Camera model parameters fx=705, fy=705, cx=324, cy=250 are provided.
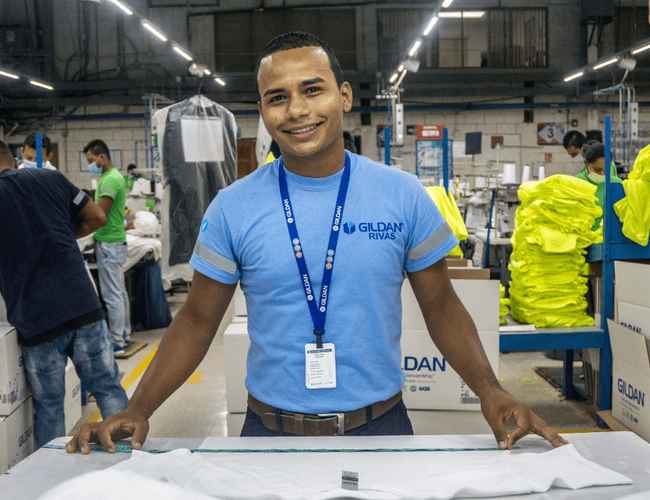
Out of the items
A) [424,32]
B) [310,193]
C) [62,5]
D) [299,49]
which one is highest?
[62,5]

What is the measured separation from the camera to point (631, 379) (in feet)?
9.64

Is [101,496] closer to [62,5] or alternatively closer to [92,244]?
[92,244]

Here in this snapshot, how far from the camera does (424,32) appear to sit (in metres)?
11.0

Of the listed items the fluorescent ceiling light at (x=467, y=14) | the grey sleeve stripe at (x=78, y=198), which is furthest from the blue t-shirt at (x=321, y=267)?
the fluorescent ceiling light at (x=467, y=14)

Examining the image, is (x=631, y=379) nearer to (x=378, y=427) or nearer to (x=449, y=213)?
(x=449, y=213)

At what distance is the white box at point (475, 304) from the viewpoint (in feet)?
10.4

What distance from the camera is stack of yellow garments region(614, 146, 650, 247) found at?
334cm

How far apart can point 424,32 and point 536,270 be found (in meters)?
8.01

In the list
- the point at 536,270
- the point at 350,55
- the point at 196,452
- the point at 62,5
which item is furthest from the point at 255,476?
the point at 62,5

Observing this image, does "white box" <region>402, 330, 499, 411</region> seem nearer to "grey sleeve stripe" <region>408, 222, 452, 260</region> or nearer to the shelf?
the shelf

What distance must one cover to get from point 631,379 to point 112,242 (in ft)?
13.4

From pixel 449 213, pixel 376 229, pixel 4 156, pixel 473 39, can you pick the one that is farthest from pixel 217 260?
pixel 473 39

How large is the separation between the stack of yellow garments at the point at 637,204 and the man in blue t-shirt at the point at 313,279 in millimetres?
2240

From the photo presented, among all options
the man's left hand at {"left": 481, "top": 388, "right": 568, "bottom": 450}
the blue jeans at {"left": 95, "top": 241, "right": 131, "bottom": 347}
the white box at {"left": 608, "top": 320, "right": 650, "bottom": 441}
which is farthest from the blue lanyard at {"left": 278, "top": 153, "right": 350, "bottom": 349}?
the blue jeans at {"left": 95, "top": 241, "right": 131, "bottom": 347}
